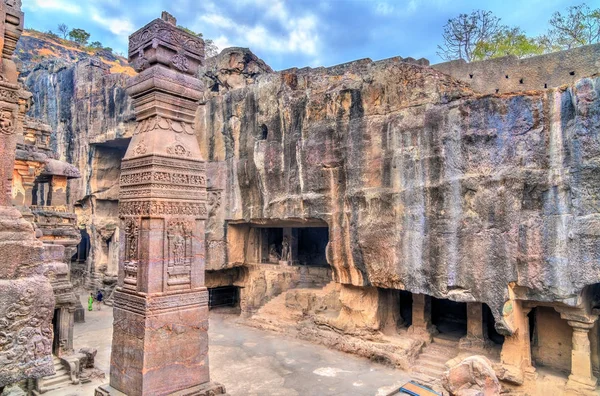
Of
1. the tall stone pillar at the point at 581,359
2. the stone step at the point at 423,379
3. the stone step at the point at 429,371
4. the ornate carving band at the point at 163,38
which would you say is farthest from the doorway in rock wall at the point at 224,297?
the ornate carving band at the point at 163,38

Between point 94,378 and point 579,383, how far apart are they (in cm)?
1149

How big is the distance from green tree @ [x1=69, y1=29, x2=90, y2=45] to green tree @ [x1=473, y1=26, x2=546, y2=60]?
160 feet

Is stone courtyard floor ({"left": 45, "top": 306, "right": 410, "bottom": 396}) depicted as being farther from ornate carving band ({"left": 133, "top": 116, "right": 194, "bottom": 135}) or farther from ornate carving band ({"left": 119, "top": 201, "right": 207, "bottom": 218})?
ornate carving band ({"left": 133, "top": 116, "right": 194, "bottom": 135})

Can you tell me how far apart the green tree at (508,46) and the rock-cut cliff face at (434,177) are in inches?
377

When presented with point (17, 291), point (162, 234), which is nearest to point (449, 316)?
point (162, 234)

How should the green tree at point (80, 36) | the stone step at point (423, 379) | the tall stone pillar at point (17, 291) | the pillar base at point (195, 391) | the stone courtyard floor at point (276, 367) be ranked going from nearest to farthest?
the tall stone pillar at point (17, 291), the pillar base at point (195, 391), the stone courtyard floor at point (276, 367), the stone step at point (423, 379), the green tree at point (80, 36)

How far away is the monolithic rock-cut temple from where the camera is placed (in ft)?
18.7

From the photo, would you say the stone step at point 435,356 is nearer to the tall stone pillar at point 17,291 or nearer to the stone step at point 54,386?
the stone step at point 54,386

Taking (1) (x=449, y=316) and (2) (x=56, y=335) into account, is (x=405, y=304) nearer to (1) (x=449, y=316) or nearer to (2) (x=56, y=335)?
(1) (x=449, y=316)

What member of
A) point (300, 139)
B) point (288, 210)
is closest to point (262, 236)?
point (288, 210)

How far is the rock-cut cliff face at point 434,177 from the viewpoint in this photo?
9.20m

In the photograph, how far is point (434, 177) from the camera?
11.0 meters

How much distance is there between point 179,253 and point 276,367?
22.5ft

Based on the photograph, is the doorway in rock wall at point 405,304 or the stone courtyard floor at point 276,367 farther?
the doorway in rock wall at point 405,304
